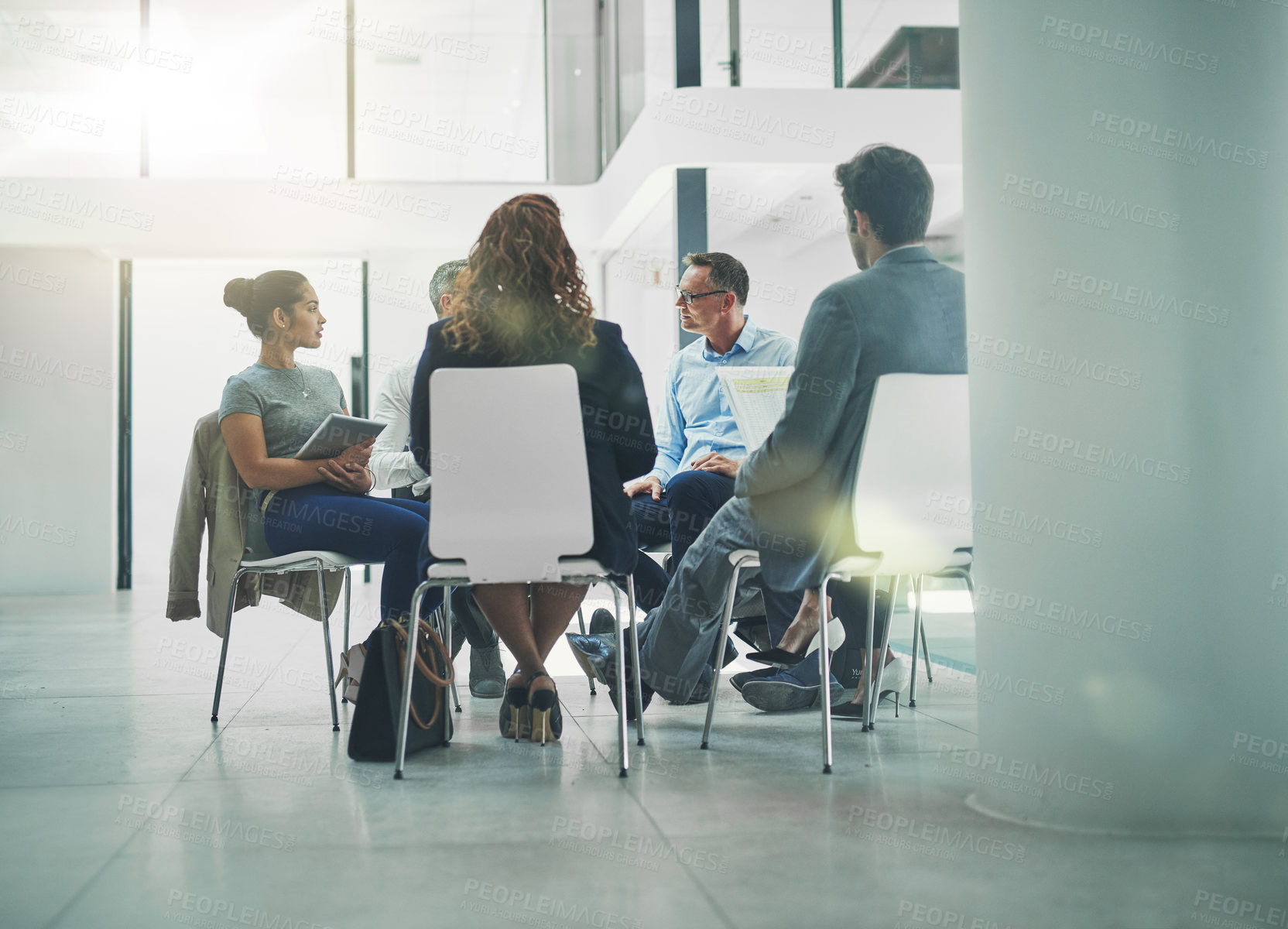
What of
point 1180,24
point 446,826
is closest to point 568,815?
point 446,826

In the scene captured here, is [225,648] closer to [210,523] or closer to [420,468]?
[210,523]

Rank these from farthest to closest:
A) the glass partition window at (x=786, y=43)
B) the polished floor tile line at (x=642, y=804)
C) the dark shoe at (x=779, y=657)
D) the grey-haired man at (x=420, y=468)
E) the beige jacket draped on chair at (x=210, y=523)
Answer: the glass partition window at (x=786, y=43) < the grey-haired man at (x=420, y=468) < the beige jacket draped on chair at (x=210, y=523) < the dark shoe at (x=779, y=657) < the polished floor tile line at (x=642, y=804)

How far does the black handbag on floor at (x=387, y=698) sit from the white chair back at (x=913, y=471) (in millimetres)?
964

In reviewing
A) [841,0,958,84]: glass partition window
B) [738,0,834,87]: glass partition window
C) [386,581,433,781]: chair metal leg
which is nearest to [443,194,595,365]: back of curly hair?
[386,581,433,781]: chair metal leg

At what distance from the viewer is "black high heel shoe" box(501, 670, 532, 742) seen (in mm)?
2535

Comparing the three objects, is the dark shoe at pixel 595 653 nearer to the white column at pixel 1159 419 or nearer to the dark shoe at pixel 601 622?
the dark shoe at pixel 601 622

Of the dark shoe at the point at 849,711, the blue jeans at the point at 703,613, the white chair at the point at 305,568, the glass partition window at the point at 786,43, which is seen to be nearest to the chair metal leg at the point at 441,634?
the white chair at the point at 305,568

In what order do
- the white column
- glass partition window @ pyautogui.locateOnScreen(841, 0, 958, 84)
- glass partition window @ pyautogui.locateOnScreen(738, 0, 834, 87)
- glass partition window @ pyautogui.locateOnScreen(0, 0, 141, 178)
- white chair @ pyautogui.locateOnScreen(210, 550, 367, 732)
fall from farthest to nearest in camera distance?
1. glass partition window @ pyautogui.locateOnScreen(0, 0, 141, 178)
2. glass partition window @ pyautogui.locateOnScreen(841, 0, 958, 84)
3. glass partition window @ pyautogui.locateOnScreen(738, 0, 834, 87)
4. white chair @ pyautogui.locateOnScreen(210, 550, 367, 732)
5. the white column

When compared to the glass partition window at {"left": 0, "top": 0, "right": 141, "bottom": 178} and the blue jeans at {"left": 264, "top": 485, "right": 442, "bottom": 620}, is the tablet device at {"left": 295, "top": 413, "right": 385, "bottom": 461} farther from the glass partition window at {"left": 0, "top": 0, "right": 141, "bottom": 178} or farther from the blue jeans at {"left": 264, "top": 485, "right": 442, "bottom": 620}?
the glass partition window at {"left": 0, "top": 0, "right": 141, "bottom": 178}

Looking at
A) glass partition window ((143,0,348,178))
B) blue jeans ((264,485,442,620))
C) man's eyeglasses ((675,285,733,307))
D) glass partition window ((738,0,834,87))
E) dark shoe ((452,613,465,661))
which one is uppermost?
glass partition window ((143,0,348,178))

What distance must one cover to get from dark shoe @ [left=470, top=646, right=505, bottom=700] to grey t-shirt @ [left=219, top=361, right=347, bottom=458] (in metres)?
0.88

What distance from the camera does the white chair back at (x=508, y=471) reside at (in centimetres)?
215

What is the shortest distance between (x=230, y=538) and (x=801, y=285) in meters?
6.36

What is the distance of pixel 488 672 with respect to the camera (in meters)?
3.35
